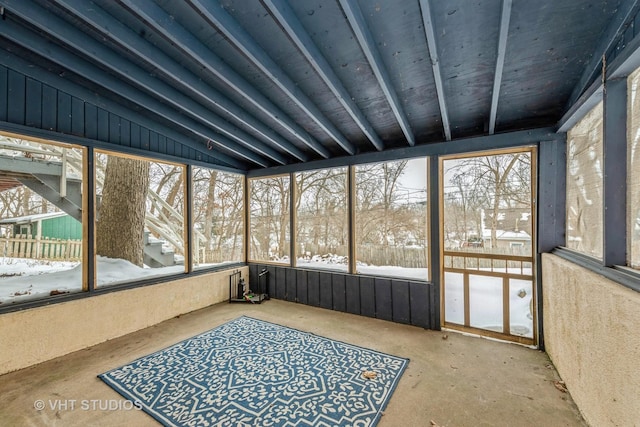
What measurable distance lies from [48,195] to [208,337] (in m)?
2.87

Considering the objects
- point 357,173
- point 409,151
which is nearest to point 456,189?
point 409,151

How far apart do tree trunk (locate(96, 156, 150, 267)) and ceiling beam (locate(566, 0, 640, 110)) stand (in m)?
5.64

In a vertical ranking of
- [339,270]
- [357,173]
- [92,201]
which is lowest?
[339,270]

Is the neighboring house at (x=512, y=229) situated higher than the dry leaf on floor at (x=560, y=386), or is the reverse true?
the neighboring house at (x=512, y=229)

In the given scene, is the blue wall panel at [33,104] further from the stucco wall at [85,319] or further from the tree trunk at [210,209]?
the tree trunk at [210,209]

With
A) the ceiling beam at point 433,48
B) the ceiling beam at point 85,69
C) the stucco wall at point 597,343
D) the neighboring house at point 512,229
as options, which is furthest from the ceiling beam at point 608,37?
the ceiling beam at point 85,69

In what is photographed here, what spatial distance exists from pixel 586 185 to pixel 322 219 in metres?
3.46

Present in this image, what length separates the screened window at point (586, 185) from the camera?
2.08 meters

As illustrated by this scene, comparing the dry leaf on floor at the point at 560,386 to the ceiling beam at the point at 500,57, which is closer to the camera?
the ceiling beam at the point at 500,57

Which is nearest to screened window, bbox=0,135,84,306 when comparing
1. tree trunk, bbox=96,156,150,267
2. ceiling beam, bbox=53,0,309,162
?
tree trunk, bbox=96,156,150,267

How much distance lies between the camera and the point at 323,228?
4.82 m

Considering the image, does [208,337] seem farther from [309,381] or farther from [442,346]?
[442,346]

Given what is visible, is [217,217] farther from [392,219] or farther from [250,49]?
[250,49]

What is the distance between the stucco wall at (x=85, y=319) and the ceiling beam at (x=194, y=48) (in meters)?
3.05
